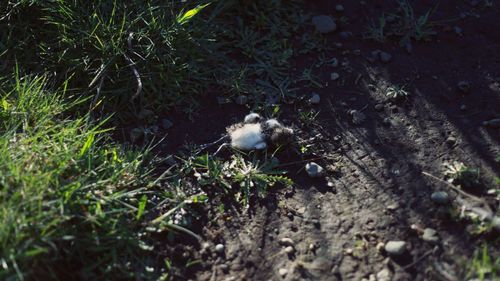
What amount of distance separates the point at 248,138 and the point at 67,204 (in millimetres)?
840

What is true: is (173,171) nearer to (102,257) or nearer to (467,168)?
(102,257)

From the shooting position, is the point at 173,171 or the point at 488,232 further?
the point at 173,171

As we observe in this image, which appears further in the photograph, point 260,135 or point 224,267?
point 260,135

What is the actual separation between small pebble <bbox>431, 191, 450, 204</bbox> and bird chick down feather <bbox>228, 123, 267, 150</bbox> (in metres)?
0.74

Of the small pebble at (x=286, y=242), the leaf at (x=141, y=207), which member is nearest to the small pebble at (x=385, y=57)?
the small pebble at (x=286, y=242)

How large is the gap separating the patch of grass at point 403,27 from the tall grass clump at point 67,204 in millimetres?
1447

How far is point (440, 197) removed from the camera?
209 cm

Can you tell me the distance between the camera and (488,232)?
76.4 inches

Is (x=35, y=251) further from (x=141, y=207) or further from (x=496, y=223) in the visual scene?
(x=496, y=223)

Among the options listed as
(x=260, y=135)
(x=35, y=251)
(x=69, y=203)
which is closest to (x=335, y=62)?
(x=260, y=135)

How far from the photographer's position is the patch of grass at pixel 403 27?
9.55 ft

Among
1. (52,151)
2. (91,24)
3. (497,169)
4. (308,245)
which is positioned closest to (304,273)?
(308,245)

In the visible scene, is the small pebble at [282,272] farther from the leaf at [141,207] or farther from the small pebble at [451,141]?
the small pebble at [451,141]

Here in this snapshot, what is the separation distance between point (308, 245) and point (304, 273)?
0.13 metres
